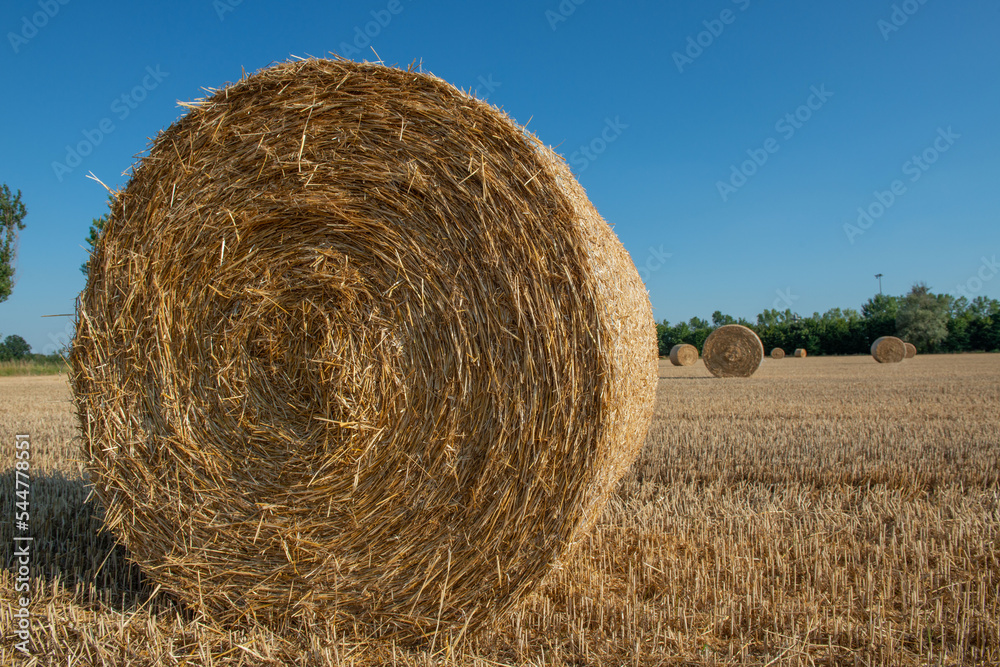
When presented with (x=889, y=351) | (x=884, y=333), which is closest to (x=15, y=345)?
(x=889, y=351)

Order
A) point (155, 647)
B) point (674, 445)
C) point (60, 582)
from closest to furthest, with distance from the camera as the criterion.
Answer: point (155, 647), point (60, 582), point (674, 445)

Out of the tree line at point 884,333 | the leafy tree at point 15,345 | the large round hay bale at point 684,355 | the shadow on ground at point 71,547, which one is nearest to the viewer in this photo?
the shadow on ground at point 71,547

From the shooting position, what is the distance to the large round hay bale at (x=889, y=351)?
26169mm

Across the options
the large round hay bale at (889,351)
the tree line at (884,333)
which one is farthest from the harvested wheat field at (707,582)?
the tree line at (884,333)

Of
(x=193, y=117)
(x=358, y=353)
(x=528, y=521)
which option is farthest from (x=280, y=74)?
(x=528, y=521)

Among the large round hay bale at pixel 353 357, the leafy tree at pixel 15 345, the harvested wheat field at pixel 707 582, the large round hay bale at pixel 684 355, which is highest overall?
the leafy tree at pixel 15 345

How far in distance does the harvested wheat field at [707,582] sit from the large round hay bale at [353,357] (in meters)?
0.23

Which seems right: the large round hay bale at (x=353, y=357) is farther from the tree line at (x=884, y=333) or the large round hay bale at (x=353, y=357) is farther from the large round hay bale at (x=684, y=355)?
the tree line at (x=884, y=333)

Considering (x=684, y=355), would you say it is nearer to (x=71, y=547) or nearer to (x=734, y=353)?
(x=734, y=353)

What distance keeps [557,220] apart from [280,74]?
1.40 meters

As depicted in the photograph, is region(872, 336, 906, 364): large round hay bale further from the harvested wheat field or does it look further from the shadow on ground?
the shadow on ground

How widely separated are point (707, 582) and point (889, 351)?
92.8 ft

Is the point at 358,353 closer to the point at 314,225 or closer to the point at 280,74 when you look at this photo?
the point at 314,225

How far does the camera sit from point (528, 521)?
252 centimetres
